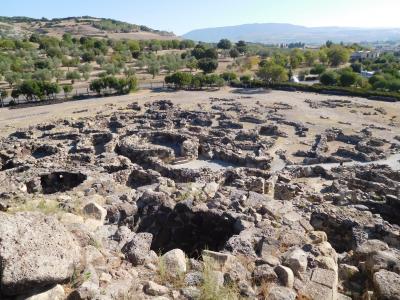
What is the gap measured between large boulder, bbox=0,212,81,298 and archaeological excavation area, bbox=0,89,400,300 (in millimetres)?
20

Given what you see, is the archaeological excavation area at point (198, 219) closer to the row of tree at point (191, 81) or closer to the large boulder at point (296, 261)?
the large boulder at point (296, 261)

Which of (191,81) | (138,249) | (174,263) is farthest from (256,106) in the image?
(174,263)

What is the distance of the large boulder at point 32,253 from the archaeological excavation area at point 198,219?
20mm

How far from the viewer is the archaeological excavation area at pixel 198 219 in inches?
285

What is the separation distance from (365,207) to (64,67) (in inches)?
3158

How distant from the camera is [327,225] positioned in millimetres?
13828

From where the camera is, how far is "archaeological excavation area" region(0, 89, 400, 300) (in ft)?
23.7

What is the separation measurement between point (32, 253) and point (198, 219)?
675 cm

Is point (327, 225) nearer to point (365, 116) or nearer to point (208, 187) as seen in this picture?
point (208, 187)

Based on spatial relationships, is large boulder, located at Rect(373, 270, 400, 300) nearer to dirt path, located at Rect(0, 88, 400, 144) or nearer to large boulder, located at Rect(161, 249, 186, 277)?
large boulder, located at Rect(161, 249, 186, 277)

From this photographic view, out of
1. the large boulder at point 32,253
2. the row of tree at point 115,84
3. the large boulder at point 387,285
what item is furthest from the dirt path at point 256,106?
the large boulder at point 32,253

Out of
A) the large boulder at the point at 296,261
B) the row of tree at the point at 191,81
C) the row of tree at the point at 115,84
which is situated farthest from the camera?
the row of tree at the point at 191,81

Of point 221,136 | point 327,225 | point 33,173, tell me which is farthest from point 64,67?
point 327,225

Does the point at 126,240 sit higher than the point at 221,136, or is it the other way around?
the point at 126,240
